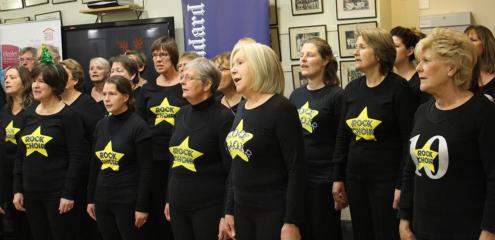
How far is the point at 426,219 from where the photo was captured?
2.21 metres

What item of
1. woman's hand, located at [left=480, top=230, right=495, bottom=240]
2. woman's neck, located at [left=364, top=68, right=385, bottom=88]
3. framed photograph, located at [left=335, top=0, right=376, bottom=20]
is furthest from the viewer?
framed photograph, located at [left=335, top=0, right=376, bottom=20]

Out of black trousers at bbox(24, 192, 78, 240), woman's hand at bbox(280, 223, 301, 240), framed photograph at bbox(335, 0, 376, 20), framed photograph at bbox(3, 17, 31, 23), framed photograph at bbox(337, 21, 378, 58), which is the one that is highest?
framed photograph at bbox(3, 17, 31, 23)

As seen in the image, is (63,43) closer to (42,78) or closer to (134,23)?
(134,23)

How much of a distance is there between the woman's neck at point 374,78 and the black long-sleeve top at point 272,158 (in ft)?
2.30

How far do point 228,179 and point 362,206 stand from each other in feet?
2.33

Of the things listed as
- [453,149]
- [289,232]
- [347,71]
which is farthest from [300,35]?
[453,149]

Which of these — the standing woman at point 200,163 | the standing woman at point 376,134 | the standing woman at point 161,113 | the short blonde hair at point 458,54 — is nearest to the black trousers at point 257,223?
the standing woman at point 200,163

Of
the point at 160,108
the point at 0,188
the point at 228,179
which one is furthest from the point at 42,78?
the point at 228,179

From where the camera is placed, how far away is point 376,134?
290 cm

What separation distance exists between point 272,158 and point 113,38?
14.2 feet

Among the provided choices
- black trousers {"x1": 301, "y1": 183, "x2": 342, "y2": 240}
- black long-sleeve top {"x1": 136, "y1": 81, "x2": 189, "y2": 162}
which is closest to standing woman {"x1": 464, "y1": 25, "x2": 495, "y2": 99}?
black trousers {"x1": 301, "y1": 183, "x2": 342, "y2": 240}

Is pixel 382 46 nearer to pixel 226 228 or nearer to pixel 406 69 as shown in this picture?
pixel 406 69

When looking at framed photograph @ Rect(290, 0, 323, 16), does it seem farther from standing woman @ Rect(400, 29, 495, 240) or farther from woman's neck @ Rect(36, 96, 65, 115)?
standing woman @ Rect(400, 29, 495, 240)

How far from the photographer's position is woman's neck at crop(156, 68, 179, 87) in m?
3.93
